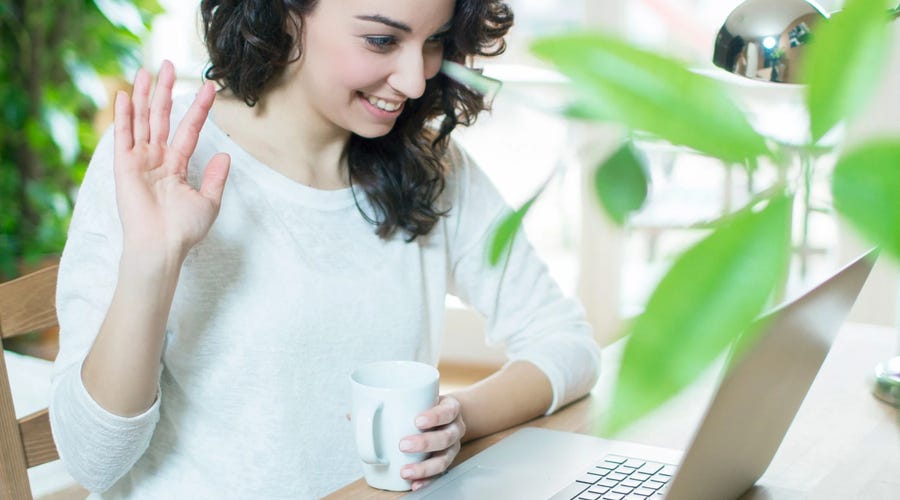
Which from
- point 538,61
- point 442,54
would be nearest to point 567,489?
point 442,54

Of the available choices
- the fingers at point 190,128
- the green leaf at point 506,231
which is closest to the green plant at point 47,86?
the fingers at point 190,128

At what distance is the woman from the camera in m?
0.95

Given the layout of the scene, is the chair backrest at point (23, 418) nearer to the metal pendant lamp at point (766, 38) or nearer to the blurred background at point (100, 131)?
the metal pendant lamp at point (766, 38)

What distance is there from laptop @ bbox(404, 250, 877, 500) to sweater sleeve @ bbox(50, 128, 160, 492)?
0.30 metres

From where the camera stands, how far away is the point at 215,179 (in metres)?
1.00

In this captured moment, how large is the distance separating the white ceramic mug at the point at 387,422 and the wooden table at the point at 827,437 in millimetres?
20

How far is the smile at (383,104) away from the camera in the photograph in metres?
1.16

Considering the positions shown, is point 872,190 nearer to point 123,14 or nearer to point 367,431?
point 367,431

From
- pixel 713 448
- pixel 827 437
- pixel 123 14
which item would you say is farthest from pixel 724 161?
pixel 123 14

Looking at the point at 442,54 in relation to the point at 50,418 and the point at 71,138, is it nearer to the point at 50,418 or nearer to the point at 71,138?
the point at 50,418

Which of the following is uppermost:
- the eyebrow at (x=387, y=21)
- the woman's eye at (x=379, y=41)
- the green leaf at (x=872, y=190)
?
the green leaf at (x=872, y=190)

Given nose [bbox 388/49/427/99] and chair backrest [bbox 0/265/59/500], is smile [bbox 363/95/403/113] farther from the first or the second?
chair backrest [bbox 0/265/59/500]

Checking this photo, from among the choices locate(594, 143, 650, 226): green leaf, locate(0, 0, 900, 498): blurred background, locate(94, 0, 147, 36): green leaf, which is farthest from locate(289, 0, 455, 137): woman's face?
locate(94, 0, 147, 36): green leaf

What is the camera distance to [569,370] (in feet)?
3.87
